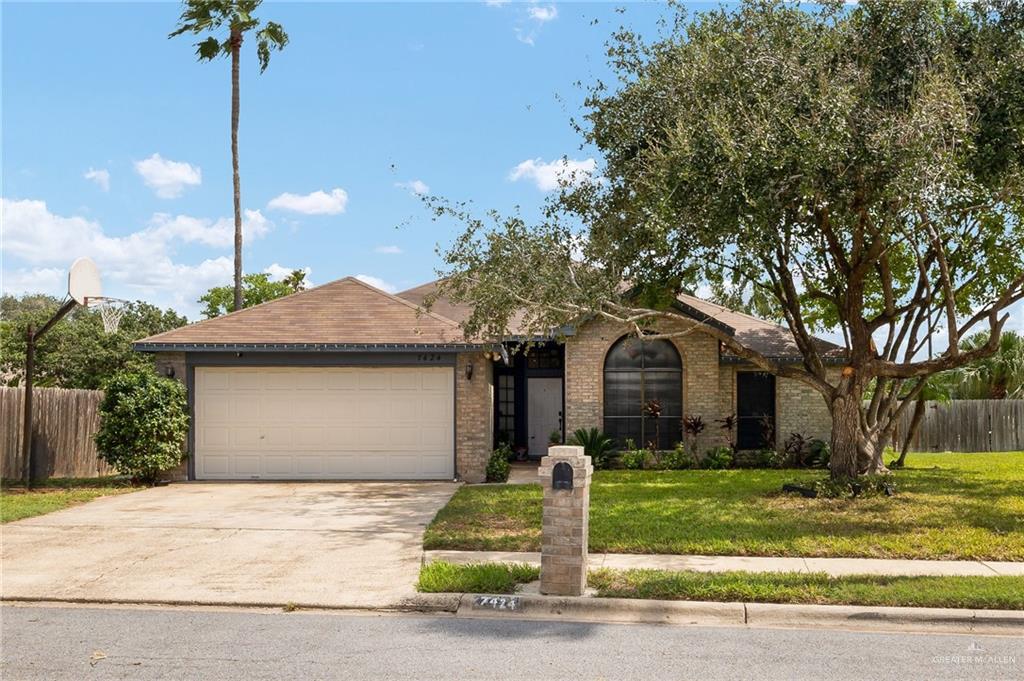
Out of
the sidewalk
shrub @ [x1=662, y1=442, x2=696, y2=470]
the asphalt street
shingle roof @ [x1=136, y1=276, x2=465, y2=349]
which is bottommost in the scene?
the asphalt street

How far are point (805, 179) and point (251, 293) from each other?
27750 mm

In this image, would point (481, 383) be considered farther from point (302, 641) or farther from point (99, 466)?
point (302, 641)

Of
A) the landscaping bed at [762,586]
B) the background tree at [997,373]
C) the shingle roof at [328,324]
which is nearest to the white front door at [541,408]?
the shingle roof at [328,324]

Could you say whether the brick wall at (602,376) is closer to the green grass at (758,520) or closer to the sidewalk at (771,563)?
the green grass at (758,520)

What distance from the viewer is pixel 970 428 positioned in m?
26.9

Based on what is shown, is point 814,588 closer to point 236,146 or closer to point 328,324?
point 328,324

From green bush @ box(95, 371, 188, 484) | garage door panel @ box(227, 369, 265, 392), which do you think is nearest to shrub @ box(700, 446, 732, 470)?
garage door panel @ box(227, 369, 265, 392)

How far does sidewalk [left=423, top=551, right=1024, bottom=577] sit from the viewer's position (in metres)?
9.15

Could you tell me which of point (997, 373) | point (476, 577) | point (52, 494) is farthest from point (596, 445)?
point (997, 373)

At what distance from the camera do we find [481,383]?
17109mm

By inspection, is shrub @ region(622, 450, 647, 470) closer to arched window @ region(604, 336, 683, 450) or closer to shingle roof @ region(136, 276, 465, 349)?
arched window @ region(604, 336, 683, 450)

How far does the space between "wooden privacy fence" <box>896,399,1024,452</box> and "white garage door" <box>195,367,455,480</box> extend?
16.3 meters

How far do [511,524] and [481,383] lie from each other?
18.6ft

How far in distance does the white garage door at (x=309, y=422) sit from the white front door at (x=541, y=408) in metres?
4.46
